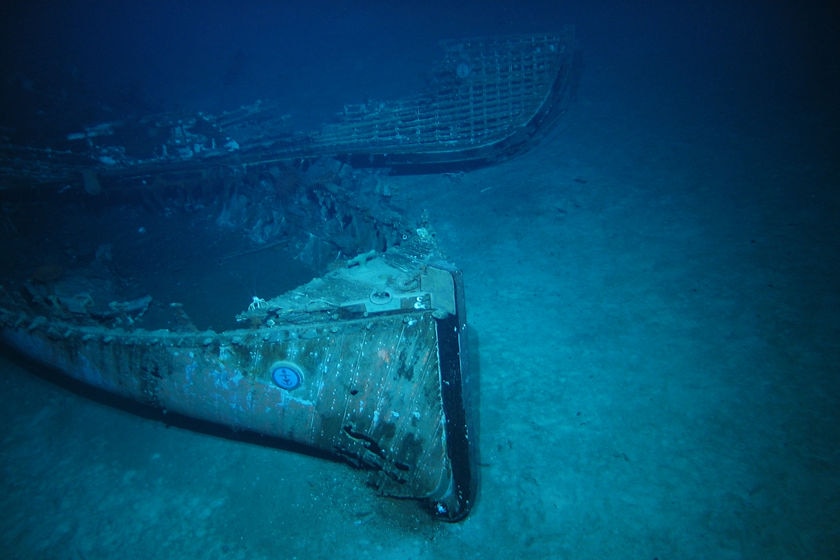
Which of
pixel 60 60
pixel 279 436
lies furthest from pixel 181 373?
pixel 60 60

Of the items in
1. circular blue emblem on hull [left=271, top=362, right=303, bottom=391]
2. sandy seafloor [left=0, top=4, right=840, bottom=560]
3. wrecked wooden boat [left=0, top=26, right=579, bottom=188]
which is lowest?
sandy seafloor [left=0, top=4, right=840, bottom=560]

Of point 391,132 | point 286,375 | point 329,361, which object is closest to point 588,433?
point 329,361

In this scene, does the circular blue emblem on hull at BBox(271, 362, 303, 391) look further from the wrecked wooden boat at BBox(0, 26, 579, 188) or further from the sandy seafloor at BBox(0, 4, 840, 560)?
the wrecked wooden boat at BBox(0, 26, 579, 188)

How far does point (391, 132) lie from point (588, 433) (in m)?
6.27

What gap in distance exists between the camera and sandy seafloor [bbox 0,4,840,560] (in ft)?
9.27

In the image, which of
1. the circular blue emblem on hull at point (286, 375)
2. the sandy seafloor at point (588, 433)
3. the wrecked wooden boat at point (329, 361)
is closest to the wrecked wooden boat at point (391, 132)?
the sandy seafloor at point (588, 433)

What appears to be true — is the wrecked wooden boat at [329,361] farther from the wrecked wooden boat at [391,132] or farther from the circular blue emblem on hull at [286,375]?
the wrecked wooden boat at [391,132]

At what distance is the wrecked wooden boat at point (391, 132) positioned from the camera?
21.7 feet

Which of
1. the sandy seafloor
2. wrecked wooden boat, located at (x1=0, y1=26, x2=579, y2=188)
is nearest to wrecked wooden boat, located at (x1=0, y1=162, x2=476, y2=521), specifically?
the sandy seafloor

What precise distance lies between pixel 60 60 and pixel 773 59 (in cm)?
2282

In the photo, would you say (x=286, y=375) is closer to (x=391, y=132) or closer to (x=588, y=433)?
(x=588, y=433)

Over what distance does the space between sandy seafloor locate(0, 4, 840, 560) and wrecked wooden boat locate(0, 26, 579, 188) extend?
2402mm

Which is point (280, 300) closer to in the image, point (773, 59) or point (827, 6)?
point (773, 59)

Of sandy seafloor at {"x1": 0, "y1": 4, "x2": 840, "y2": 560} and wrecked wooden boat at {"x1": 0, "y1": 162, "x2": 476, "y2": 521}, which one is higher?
wrecked wooden boat at {"x1": 0, "y1": 162, "x2": 476, "y2": 521}
